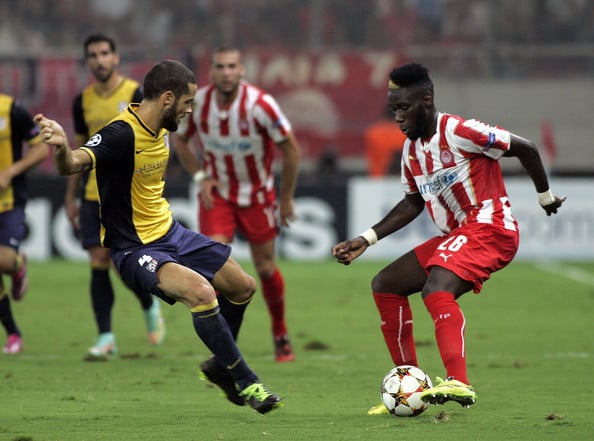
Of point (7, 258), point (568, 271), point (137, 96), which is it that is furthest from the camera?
point (568, 271)

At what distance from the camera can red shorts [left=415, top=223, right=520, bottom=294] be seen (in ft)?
20.4

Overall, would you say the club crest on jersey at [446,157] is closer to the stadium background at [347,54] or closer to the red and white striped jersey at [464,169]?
the red and white striped jersey at [464,169]

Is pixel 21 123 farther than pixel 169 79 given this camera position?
Yes

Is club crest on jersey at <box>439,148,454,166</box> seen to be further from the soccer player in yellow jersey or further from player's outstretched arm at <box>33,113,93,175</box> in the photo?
player's outstretched arm at <box>33,113,93,175</box>

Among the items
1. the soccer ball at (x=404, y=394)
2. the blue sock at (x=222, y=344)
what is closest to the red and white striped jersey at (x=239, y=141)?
the blue sock at (x=222, y=344)

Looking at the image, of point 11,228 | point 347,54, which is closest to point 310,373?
point 11,228

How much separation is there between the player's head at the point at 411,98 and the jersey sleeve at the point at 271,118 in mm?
2744

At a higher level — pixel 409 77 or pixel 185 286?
pixel 409 77

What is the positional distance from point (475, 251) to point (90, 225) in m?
3.81

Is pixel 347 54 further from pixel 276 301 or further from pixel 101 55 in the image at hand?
pixel 276 301

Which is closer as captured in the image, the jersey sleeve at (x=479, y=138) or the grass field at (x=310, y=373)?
the grass field at (x=310, y=373)

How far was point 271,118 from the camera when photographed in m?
9.16

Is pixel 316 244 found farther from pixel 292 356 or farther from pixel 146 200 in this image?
pixel 146 200

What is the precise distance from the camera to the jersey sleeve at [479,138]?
6.33 metres
